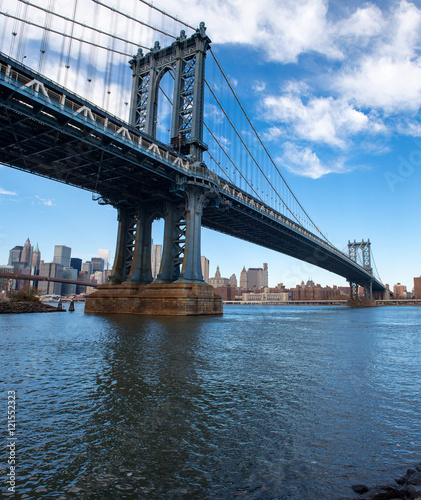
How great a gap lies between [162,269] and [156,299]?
5055 mm

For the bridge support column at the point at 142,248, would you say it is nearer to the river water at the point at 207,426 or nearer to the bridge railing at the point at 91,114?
the bridge railing at the point at 91,114

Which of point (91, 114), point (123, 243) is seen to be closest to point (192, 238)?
point (123, 243)

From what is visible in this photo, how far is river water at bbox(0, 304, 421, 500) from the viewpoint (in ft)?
14.8

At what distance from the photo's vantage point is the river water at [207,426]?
4523 mm

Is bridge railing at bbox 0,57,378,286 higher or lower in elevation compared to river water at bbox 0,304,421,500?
higher

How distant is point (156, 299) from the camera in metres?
41.8

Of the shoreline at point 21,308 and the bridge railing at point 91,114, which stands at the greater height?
the bridge railing at point 91,114

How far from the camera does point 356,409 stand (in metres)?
7.61

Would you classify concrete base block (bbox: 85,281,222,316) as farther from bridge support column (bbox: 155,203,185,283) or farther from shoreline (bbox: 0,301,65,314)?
shoreline (bbox: 0,301,65,314)

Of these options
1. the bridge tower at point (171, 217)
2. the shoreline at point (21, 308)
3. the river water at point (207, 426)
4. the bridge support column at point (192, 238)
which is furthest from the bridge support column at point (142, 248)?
the river water at point (207, 426)

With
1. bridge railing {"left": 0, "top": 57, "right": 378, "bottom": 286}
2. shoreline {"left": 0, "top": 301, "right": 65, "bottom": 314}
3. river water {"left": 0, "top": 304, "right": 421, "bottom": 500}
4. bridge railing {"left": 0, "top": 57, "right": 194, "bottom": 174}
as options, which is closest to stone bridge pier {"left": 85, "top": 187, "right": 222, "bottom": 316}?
bridge railing {"left": 0, "top": 57, "right": 378, "bottom": 286}

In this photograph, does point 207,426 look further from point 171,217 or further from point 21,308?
point 21,308

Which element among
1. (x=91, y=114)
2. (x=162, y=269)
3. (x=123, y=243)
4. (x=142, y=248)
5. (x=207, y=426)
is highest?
(x=91, y=114)

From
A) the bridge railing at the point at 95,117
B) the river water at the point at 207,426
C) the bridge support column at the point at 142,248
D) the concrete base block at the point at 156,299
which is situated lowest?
the river water at the point at 207,426
